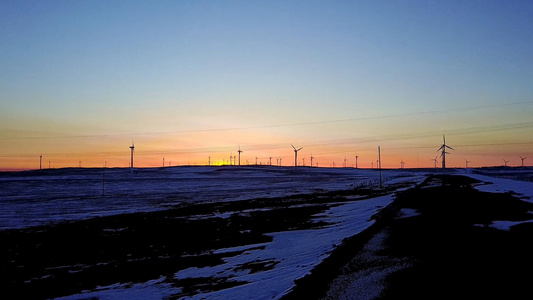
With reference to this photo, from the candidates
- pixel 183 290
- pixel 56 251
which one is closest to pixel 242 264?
pixel 183 290

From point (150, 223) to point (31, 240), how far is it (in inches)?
252

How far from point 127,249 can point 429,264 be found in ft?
37.9

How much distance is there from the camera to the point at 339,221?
20828 mm

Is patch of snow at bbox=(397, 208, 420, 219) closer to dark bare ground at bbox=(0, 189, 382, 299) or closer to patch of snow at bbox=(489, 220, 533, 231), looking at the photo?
patch of snow at bbox=(489, 220, 533, 231)

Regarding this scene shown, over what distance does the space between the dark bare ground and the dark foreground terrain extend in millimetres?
2673

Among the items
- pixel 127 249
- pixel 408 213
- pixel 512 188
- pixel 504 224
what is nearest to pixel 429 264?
pixel 504 224

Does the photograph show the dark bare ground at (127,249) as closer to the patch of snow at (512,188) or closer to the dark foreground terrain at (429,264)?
the dark foreground terrain at (429,264)

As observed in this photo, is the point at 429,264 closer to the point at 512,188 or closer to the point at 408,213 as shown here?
the point at 408,213

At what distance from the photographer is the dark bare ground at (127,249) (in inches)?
430

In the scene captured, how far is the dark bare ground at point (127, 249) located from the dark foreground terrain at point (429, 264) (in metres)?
2.67

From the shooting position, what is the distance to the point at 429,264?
35.1 ft

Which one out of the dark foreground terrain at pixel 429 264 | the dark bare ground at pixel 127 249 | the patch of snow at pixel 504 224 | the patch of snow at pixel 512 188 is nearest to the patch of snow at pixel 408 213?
the dark foreground terrain at pixel 429 264

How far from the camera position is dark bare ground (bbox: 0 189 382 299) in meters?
10.9

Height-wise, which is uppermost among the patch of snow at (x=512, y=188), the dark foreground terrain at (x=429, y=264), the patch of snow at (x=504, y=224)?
the patch of snow at (x=512, y=188)
